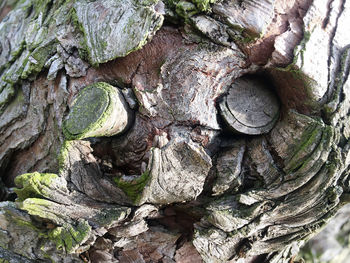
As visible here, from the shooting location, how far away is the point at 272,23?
6.17ft

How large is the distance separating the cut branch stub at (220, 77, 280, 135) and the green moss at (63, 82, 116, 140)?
0.63 meters

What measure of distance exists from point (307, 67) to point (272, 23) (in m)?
0.30

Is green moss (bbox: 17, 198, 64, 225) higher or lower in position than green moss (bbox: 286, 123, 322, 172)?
lower

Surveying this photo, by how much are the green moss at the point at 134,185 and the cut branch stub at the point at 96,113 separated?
281 mm

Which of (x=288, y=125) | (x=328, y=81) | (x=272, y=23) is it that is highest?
(x=272, y=23)

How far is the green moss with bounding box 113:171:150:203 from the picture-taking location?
5.98ft

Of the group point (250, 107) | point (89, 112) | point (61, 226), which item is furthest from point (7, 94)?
point (250, 107)

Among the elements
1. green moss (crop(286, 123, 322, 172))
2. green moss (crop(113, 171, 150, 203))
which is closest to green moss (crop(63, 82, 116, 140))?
green moss (crop(113, 171, 150, 203))

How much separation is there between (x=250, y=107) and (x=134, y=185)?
77cm

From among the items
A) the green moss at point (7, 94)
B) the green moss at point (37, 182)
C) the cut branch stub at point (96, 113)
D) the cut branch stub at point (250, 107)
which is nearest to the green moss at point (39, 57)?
the green moss at point (7, 94)

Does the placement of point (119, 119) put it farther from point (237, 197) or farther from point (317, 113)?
point (317, 113)

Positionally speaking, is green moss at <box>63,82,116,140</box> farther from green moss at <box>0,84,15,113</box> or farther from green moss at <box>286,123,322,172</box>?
green moss at <box>286,123,322,172</box>

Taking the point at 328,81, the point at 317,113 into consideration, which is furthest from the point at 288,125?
the point at 328,81

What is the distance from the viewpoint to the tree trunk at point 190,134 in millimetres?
1835
